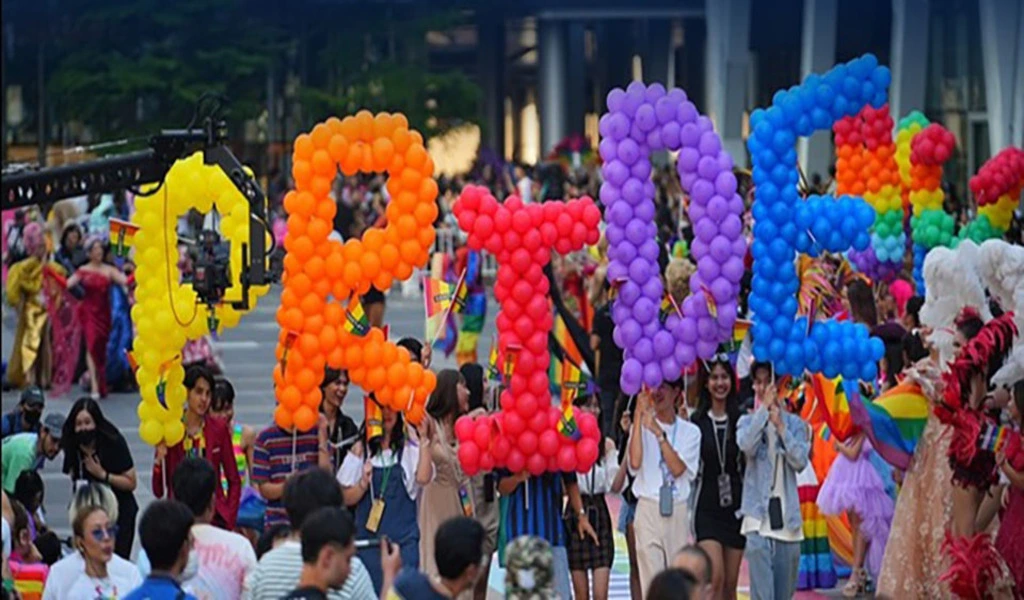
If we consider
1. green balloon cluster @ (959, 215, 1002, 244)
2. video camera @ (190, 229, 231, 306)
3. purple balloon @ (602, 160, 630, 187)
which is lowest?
video camera @ (190, 229, 231, 306)

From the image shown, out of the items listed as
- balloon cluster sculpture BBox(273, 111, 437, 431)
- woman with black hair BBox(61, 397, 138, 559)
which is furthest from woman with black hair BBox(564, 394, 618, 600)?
woman with black hair BBox(61, 397, 138, 559)

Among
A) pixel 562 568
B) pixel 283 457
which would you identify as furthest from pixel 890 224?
pixel 283 457

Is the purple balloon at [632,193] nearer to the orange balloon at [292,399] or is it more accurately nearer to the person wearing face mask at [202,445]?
the orange balloon at [292,399]

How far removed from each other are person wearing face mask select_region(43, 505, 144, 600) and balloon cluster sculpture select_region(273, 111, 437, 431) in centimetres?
269

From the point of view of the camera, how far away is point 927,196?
2088 centimetres

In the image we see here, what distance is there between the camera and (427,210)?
547 inches

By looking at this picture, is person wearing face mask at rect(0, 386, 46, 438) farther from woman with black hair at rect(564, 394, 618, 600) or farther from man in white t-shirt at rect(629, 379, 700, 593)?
man in white t-shirt at rect(629, 379, 700, 593)

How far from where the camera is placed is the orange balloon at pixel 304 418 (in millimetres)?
13570

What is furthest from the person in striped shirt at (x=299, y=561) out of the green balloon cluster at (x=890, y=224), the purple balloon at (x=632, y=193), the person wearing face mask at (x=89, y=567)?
the green balloon cluster at (x=890, y=224)

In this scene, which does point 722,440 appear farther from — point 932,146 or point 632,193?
point 932,146

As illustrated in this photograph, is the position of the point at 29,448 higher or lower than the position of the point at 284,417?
lower

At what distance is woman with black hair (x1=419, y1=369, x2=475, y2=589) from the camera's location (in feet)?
45.2

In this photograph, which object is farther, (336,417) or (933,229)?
(933,229)

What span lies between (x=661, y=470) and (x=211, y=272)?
2906 mm
